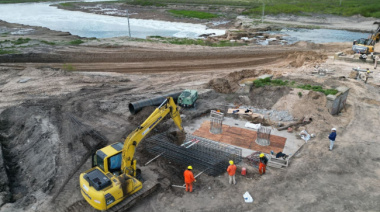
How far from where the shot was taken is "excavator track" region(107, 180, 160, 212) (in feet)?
34.5

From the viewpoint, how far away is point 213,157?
46.2 ft

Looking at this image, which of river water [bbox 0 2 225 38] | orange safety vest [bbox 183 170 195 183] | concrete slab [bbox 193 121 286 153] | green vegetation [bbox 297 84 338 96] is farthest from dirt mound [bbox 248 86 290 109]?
river water [bbox 0 2 225 38]

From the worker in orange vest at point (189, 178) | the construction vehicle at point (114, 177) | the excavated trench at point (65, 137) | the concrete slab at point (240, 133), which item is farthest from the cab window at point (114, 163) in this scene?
the concrete slab at point (240, 133)

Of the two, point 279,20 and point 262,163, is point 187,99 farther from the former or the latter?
point 279,20

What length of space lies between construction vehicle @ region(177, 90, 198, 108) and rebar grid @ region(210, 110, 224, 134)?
2.05 m

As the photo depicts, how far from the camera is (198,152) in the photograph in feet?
47.7

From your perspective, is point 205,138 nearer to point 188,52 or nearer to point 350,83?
point 350,83

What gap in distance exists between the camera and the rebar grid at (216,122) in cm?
1719

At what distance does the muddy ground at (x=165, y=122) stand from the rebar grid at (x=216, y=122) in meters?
1.47

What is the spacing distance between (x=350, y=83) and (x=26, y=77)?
27.9 meters

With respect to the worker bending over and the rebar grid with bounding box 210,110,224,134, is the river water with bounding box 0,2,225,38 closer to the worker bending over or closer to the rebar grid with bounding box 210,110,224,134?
the rebar grid with bounding box 210,110,224,134

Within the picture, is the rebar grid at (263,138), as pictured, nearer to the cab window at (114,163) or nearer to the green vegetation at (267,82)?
the green vegetation at (267,82)

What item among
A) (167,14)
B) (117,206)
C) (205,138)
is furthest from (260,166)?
(167,14)

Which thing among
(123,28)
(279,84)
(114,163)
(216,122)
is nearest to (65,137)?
(114,163)
